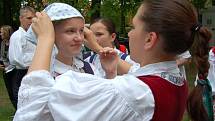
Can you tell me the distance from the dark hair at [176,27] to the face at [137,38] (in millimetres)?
19

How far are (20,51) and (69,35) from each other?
12.7ft

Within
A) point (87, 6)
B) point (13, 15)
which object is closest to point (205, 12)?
point (87, 6)

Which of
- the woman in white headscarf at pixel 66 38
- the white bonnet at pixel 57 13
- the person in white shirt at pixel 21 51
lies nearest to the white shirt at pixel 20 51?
the person in white shirt at pixel 21 51

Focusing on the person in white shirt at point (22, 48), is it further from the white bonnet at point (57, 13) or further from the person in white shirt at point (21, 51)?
the white bonnet at point (57, 13)

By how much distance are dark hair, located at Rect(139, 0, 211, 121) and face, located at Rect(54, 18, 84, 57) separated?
989 millimetres

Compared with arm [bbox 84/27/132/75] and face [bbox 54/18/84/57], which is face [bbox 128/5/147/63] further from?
face [bbox 54/18/84/57]

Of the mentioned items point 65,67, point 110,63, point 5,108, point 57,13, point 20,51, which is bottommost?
point 5,108

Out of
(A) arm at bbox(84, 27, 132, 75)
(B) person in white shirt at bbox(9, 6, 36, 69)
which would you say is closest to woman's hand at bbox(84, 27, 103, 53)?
(A) arm at bbox(84, 27, 132, 75)

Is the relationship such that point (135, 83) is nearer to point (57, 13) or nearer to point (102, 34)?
point (57, 13)

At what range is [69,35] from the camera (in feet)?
9.35

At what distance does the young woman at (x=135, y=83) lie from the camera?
167 centimetres

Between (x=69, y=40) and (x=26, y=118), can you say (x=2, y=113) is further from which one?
(x=26, y=118)

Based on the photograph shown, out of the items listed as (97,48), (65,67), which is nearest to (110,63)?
(97,48)

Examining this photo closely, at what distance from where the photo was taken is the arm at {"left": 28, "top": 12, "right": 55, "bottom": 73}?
1800 mm
